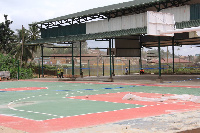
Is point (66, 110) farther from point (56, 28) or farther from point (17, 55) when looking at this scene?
point (17, 55)

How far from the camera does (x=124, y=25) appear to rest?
3653cm

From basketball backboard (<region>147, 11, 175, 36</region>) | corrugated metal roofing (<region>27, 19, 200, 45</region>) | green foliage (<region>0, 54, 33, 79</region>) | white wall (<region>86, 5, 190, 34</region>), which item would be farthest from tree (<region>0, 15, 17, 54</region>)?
basketball backboard (<region>147, 11, 175, 36</region>)

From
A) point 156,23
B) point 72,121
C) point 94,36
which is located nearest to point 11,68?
point 94,36

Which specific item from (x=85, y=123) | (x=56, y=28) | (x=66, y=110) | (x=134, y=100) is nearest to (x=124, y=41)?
(x=56, y=28)

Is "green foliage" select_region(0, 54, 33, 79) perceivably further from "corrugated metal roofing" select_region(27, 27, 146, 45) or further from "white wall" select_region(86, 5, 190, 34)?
"white wall" select_region(86, 5, 190, 34)

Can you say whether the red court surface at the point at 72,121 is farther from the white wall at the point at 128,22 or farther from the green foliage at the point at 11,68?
the green foliage at the point at 11,68

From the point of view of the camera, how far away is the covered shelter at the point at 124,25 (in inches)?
1235

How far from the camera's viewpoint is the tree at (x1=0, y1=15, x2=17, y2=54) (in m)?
76.9

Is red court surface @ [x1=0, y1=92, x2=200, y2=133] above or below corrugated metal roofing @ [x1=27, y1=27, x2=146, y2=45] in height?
below

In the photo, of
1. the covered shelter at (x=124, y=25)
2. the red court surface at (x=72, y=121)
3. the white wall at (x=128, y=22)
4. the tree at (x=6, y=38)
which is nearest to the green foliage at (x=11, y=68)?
the covered shelter at (x=124, y=25)

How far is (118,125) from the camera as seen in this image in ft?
29.6

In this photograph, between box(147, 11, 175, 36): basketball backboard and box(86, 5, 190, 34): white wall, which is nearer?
box(147, 11, 175, 36): basketball backboard

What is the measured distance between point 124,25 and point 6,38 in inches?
1920

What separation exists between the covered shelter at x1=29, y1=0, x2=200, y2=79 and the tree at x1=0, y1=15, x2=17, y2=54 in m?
31.9
